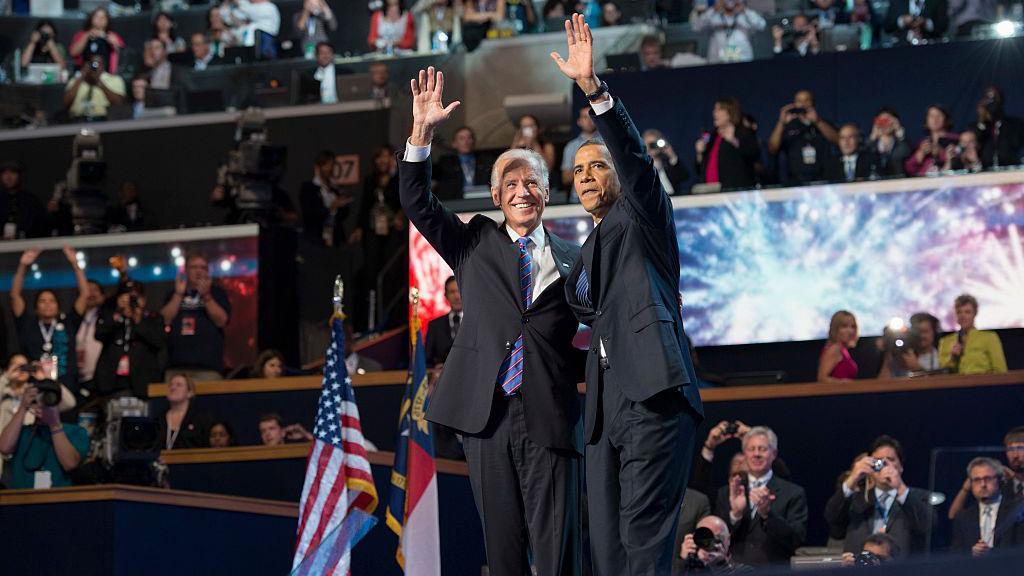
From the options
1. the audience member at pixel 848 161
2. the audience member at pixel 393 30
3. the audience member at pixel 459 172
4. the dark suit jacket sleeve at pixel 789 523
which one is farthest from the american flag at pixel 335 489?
the audience member at pixel 393 30

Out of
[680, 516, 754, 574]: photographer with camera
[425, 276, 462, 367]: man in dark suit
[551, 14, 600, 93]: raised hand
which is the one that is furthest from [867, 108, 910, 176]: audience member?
[551, 14, 600, 93]: raised hand

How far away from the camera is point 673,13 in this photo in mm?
12984

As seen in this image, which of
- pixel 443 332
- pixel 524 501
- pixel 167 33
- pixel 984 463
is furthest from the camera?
pixel 167 33

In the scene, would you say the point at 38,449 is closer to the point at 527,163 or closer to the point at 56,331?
the point at 56,331

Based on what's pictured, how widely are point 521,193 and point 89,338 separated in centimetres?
695

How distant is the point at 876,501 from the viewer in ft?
20.4

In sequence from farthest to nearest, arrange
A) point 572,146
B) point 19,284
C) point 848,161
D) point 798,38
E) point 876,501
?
point 798,38
point 19,284
point 572,146
point 848,161
point 876,501

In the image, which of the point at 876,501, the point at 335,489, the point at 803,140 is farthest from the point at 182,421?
the point at 803,140

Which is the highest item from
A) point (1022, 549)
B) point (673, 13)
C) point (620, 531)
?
point (673, 13)

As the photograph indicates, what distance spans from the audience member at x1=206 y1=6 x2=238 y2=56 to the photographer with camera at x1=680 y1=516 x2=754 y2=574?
387 inches

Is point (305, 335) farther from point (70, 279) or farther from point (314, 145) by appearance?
point (314, 145)

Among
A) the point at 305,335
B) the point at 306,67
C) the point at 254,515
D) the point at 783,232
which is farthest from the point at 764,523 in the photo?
the point at 306,67

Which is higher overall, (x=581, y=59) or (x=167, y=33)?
(x=167, y=33)

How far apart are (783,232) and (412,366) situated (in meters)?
4.37
